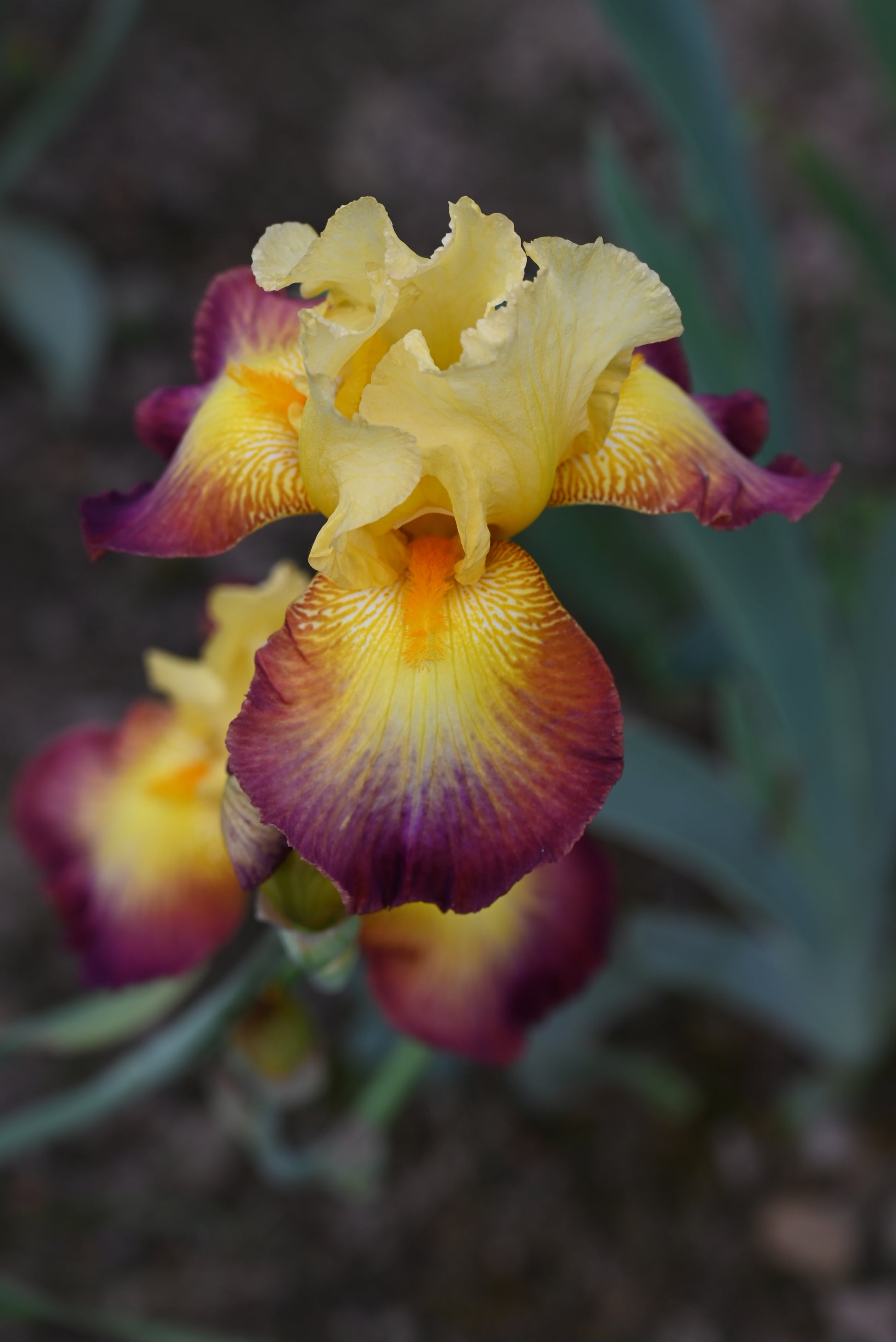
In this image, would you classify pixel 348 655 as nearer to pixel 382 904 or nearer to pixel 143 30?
pixel 382 904

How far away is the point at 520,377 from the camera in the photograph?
53cm

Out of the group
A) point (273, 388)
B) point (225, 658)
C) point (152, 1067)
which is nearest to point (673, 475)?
point (273, 388)

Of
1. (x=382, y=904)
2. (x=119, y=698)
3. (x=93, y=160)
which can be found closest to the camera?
(x=382, y=904)

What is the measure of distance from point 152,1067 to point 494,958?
0.24 m

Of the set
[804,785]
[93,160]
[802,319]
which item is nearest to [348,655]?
[804,785]

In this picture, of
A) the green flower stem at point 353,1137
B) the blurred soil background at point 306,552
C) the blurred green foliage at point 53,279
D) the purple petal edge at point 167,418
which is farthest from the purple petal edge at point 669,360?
the blurred green foliage at point 53,279

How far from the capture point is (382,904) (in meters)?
0.52

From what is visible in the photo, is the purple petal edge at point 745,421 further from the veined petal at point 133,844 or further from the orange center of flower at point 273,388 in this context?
the veined petal at point 133,844

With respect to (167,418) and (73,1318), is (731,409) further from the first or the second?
(73,1318)

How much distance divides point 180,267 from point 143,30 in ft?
2.49

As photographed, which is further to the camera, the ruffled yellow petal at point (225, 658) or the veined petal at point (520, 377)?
the ruffled yellow petal at point (225, 658)

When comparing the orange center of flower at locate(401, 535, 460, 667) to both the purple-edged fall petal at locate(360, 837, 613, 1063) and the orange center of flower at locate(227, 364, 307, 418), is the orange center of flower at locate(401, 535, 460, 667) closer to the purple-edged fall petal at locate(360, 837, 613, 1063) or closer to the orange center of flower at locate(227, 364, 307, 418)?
the orange center of flower at locate(227, 364, 307, 418)

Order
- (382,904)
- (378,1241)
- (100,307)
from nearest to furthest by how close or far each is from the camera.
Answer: (382,904) < (378,1241) < (100,307)

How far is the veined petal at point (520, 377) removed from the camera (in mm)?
516
